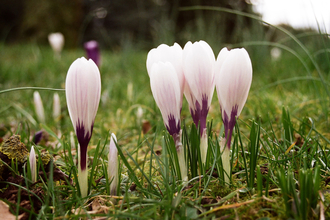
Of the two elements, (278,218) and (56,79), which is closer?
(278,218)

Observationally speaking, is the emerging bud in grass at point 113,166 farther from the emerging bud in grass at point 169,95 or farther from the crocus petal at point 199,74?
the crocus petal at point 199,74

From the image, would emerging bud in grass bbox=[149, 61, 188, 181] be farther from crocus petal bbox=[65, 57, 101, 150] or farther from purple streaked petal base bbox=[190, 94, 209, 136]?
crocus petal bbox=[65, 57, 101, 150]

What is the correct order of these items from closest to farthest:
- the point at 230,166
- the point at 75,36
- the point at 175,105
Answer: the point at 175,105, the point at 230,166, the point at 75,36

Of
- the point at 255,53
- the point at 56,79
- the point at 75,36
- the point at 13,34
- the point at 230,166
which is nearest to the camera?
the point at 230,166

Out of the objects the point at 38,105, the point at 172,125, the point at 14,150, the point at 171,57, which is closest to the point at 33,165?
the point at 14,150

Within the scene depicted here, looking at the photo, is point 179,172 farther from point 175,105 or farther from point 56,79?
point 56,79

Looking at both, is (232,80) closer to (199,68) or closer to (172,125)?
(199,68)

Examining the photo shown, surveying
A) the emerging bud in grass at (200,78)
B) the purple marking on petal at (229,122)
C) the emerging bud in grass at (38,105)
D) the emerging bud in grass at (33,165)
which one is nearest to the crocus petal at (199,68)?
the emerging bud in grass at (200,78)

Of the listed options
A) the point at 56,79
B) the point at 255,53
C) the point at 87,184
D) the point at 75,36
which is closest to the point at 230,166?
the point at 87,184
